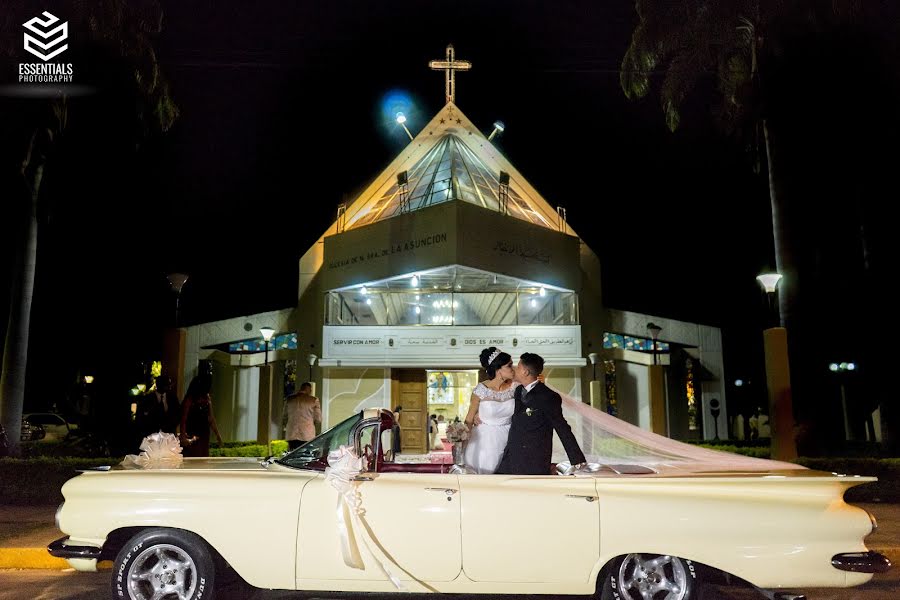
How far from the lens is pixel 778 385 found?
1241 centimetres

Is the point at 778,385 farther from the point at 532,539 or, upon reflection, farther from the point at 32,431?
the point at 32,431

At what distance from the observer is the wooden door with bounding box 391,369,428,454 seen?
2042 centimetres

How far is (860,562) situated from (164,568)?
4462 millimetres

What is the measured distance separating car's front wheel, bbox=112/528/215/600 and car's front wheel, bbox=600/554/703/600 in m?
2.66

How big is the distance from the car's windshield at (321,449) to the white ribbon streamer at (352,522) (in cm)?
32

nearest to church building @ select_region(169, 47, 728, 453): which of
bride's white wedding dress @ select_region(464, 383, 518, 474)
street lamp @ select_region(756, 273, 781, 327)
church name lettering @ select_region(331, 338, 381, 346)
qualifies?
church name lettering @ select_region(331, 338, 381, 346)

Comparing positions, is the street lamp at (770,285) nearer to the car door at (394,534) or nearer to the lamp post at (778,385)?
the lamp post at (778,385)

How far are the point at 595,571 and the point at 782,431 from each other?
952 centimetres

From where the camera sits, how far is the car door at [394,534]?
432 cm

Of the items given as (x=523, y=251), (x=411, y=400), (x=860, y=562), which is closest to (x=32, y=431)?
(x=411, y=400)

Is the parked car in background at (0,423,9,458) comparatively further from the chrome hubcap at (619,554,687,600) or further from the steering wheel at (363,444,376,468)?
the chrome hubcap at (619,554,687,600)

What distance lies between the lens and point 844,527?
416 cm

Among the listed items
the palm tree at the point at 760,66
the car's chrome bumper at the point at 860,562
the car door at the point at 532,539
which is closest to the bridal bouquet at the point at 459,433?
the car door at the point at 532,539

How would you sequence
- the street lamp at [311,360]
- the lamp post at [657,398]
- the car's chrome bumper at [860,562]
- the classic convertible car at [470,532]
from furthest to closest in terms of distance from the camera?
the lamp post at [657,398]
the street lamp at [311,360]
the classic convertible car at [470,532]
the car's chrome bumper at [860,562]
